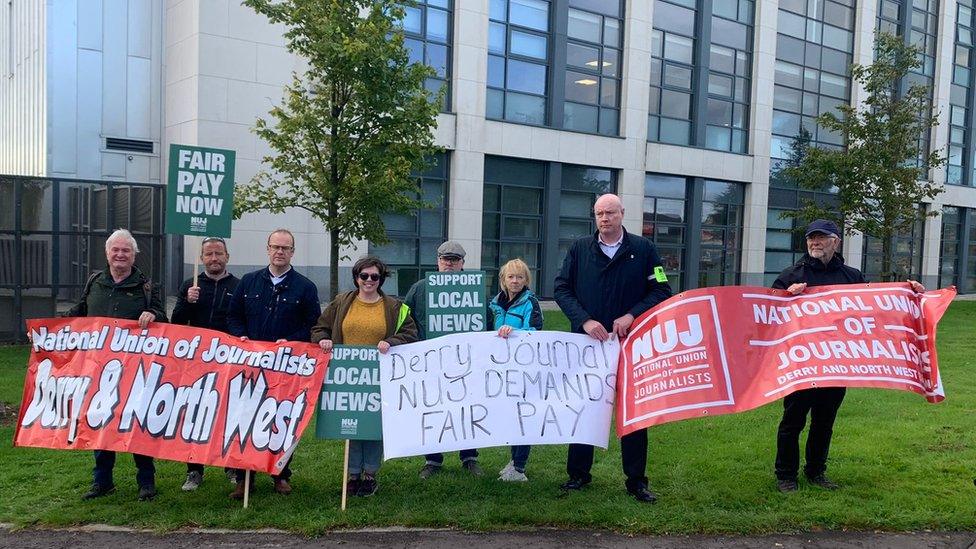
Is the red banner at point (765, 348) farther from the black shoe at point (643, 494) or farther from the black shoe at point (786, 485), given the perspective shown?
the black shoe at point (786, 485)

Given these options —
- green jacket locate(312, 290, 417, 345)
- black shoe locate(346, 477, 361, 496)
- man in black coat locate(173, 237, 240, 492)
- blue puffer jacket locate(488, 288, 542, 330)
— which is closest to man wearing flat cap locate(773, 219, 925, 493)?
blue puffer jacket locate(488, 288, 542, 330)

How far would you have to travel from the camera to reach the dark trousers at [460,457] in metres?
6.26

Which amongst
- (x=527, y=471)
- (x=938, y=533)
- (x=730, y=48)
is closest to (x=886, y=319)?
(x=938, y=533)

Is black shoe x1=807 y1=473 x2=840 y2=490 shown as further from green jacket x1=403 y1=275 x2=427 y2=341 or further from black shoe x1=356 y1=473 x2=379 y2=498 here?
black shoe x1=356 y1=473 x2=379 y2=498

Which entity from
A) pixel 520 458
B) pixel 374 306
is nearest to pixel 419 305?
pixel 374 306

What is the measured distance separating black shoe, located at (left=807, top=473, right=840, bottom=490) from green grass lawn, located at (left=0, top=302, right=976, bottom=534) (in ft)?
0.29

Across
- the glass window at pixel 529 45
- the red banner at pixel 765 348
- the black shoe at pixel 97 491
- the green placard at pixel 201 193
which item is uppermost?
the glass window at pixel 529 45

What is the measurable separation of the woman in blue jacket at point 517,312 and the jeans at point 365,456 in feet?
3.46

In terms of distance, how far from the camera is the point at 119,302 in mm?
5547

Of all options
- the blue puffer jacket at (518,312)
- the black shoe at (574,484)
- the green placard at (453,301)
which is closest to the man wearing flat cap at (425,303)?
the green placard at (453,301)

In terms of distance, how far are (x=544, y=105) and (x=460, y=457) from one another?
16.6 m

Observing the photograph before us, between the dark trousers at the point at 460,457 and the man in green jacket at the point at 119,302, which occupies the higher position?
the man in green jacket at the point at 119,302

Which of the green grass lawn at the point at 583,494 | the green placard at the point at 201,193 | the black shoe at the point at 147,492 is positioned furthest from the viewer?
the green placard at the point at 201,193

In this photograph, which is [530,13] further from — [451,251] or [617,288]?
[617,288]
